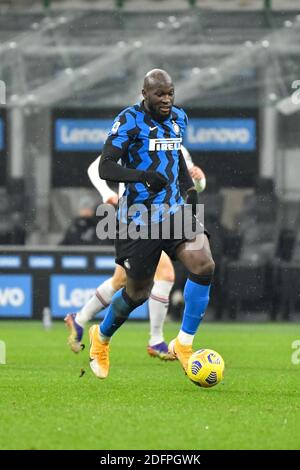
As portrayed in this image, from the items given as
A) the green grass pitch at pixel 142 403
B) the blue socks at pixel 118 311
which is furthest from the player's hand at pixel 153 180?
the green grass pitch at pixel 142 403

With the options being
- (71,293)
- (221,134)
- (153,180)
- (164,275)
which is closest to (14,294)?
(71,293)

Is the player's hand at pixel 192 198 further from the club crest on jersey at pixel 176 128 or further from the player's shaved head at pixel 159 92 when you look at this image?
the player's shaved head at pixel 159 92

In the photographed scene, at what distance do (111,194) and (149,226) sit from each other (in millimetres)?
2120

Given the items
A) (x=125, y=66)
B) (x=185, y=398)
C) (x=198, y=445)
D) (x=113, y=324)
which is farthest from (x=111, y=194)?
(x=125, y=66)

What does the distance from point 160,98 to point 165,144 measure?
1.14 feet

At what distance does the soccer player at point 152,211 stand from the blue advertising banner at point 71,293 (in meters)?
6.76

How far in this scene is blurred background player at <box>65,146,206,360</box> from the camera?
10312 millimetres

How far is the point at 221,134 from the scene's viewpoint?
1695 centimetres

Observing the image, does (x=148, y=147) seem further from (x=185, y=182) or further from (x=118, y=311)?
(x=118, y=311)

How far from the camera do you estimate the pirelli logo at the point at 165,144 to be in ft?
28.2

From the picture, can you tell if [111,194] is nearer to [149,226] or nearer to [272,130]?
[149,226]

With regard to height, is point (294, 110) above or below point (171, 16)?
below

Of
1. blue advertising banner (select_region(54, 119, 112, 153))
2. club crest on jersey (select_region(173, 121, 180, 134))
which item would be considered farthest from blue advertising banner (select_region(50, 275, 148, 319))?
club crest on jersey (select_region(173, 121, 180, 134))

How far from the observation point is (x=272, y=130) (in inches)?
664
